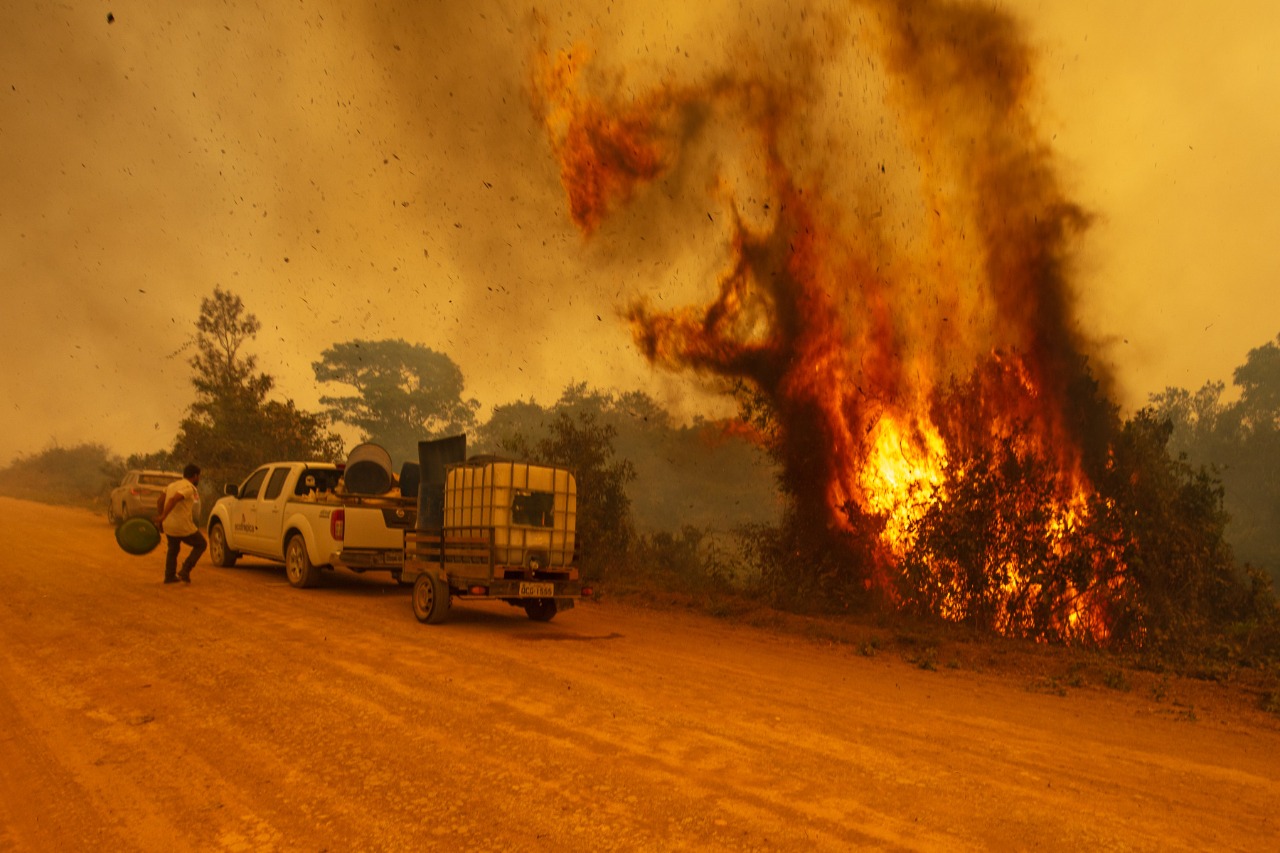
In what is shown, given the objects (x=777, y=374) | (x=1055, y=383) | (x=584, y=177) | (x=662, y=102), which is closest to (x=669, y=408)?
(x=777, y=374)

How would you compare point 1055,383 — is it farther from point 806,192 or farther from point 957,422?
point 806,192

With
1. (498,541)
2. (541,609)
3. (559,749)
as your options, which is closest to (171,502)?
(498,541)

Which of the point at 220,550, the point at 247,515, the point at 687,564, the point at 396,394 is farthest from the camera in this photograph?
the point at 396,394

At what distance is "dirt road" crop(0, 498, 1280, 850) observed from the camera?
411cm

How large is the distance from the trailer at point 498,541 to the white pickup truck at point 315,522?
187cm

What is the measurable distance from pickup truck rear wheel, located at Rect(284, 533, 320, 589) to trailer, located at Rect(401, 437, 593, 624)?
292 centimetres

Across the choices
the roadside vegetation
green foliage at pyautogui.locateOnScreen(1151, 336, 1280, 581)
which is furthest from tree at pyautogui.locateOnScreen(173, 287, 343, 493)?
green foliage at pyautogui.locateOnScreen(1151, 336, 1280, 581)

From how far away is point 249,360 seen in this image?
39.7m

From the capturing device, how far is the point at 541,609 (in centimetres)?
1145

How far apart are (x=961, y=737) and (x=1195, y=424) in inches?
2004

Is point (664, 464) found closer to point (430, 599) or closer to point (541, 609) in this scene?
point (541, 609)

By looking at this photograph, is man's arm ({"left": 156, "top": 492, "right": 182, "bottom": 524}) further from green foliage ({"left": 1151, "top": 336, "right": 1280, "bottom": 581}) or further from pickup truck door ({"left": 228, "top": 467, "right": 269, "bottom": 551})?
green foliage ({"left": 1151, "top": 336, "right": 1280, "bottom": 581})

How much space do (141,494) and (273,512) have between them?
43.1 feet

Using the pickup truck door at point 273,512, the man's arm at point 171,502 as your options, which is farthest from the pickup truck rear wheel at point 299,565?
the man's arm at point 171,502
